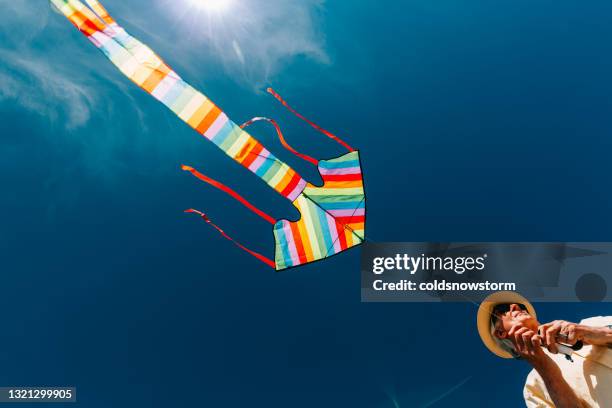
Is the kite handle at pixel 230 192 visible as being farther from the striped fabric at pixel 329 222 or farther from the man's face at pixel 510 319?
the man's face at pixel 510 319

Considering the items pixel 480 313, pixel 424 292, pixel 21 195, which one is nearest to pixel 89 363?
pixel 21 195

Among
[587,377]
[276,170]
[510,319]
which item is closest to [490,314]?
[510,319]

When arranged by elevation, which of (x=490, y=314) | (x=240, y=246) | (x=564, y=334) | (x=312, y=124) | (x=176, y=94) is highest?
(x=176, y=94)

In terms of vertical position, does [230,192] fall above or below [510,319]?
above

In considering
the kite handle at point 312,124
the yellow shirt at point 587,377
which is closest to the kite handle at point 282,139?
the kite handle at point 312,124

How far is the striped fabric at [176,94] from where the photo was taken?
3990 millimetres

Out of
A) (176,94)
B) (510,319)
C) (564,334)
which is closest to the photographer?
(564,334)

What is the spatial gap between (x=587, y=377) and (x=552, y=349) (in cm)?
41

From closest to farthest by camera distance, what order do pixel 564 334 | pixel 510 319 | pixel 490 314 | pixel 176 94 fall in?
1. pixel 564 334
2. pixel 510 319
3. pixel 490 314
4. pixel 176 94

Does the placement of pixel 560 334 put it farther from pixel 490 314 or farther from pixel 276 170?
pixel 276 170

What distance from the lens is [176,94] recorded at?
13.3ft

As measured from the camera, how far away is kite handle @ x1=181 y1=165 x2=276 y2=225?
4.11 meters

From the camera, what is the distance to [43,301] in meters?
4.11

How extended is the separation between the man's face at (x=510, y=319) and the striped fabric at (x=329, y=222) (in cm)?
211
